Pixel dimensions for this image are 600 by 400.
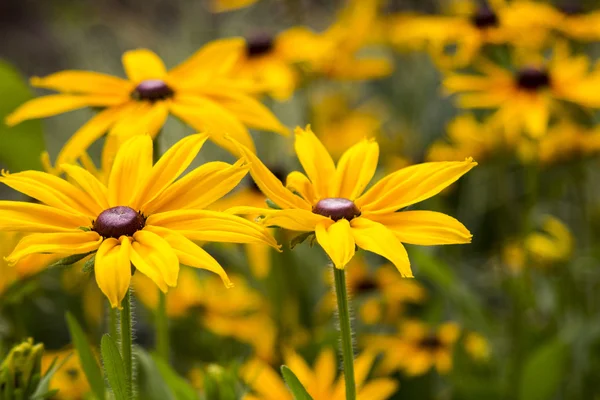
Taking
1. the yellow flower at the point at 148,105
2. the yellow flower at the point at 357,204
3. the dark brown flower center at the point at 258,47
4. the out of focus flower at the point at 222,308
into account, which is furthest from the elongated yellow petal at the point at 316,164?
the dark brown flower center at the point at 258,47

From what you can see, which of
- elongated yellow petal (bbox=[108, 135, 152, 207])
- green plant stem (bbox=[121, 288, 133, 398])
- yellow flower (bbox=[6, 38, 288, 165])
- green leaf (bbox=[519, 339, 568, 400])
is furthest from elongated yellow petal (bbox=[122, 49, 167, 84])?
green leaf (bbox=[519, 339, 568, 400])

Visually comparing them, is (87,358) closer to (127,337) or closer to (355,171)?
(127,337)

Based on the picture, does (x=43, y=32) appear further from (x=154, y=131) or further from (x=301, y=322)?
(x=154, y=131)

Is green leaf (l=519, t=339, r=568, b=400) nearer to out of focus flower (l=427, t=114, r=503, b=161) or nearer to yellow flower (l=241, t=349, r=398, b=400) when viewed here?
yellow flower (l=241, t=349, r=398, b=400)

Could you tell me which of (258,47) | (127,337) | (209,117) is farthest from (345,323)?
(258,47)

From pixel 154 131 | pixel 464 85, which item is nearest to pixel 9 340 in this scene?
pixel 154 131
